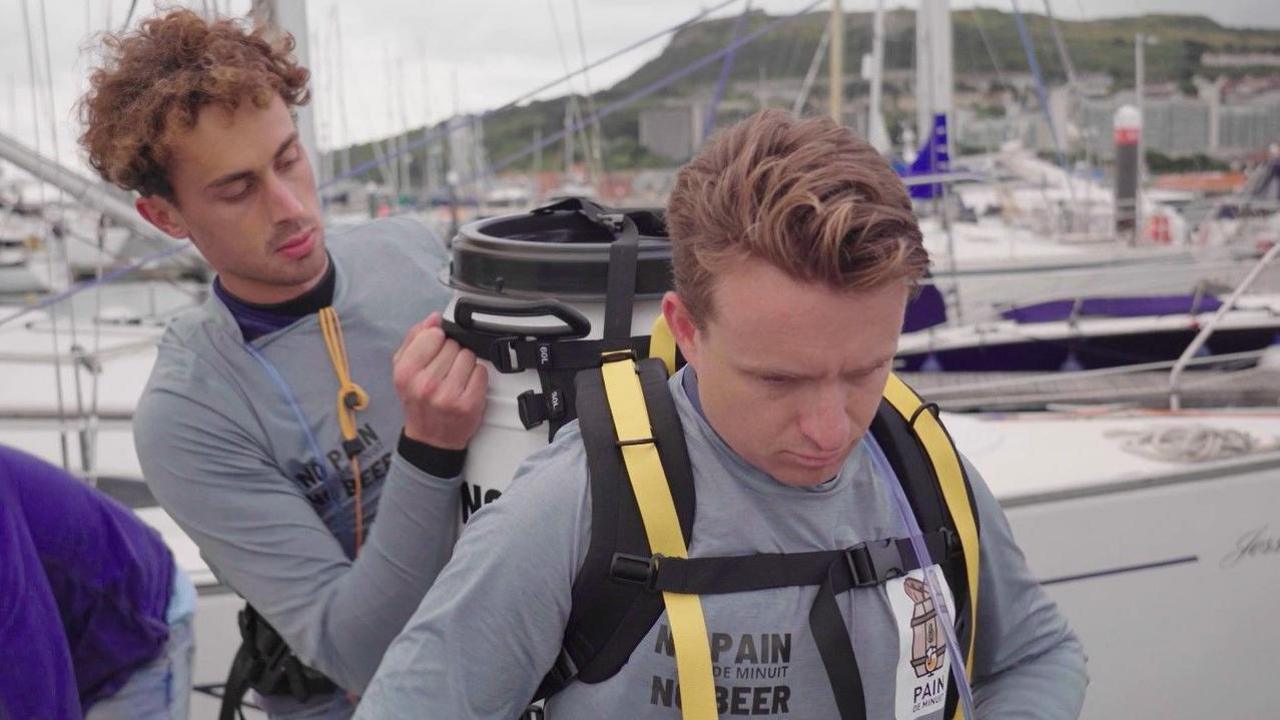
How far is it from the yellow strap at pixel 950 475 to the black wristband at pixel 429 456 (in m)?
0.60

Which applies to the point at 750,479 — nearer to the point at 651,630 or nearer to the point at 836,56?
the point at 651,630

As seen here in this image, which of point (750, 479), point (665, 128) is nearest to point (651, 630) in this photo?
point (750, 479)

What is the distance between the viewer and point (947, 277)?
27.8 feet

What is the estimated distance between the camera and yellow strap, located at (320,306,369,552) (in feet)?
6.29

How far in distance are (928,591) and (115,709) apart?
50.0 inches

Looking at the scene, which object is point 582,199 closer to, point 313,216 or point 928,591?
point 313,216

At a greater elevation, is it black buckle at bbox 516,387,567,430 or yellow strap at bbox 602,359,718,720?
black buckle at bbox 516,387,567,430

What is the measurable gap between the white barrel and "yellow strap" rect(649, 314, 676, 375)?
0.04 m

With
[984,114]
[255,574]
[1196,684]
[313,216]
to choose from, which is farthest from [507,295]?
[984,114]

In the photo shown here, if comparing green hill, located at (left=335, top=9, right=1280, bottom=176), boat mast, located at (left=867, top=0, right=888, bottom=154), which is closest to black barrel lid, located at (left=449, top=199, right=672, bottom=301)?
boat mast, located at (left=867, top=0, right=888, bottom=154)

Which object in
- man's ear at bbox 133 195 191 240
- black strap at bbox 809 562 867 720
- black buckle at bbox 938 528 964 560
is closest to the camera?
black strap at bbox 809 562 867 720

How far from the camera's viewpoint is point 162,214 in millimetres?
1899

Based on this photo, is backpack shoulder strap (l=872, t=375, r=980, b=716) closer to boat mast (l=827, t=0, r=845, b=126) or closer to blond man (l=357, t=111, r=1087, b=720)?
blond man (l=357, t=111, r=1087, b=720)

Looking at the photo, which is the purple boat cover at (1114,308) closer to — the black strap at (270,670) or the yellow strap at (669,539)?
the black strap at (270,670)
